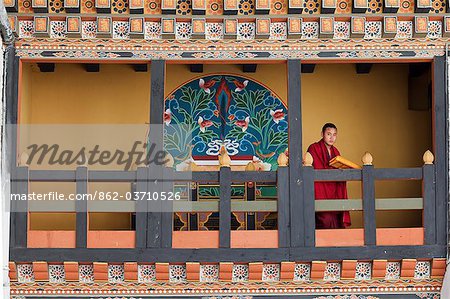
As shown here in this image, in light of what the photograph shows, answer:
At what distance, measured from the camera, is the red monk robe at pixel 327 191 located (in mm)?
9234

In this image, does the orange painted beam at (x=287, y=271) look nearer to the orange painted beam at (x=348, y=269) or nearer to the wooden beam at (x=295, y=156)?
the wooden beam at (x=295, y=156)

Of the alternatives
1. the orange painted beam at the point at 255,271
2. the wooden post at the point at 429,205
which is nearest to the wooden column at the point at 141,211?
the orange painted beam at the point at 255,271

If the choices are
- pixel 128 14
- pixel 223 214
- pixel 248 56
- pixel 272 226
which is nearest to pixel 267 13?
pixel 248 56

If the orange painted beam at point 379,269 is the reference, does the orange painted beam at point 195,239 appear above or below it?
above

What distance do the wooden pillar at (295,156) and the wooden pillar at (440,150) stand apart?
3.59 feet

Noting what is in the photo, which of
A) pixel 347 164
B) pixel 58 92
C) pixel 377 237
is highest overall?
pixel 58 92

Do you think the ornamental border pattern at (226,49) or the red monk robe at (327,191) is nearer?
the ornamental border pattern at (226,49)

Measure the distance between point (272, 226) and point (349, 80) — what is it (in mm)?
1617

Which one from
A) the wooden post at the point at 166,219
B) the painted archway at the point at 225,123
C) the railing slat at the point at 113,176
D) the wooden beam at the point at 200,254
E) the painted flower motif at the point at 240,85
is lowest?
the wooden beam at the point at 200,254

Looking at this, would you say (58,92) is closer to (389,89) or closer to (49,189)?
(49,189)

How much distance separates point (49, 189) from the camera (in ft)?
34.1

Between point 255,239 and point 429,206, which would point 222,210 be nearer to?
point 255,239

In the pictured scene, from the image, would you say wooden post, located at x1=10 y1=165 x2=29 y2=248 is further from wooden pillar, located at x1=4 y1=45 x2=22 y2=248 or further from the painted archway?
the painted archway

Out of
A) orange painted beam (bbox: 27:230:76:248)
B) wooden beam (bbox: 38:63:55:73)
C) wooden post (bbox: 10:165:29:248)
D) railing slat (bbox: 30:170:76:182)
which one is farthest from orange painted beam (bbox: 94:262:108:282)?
wooden beam (bbox: 38:63:55:73)
